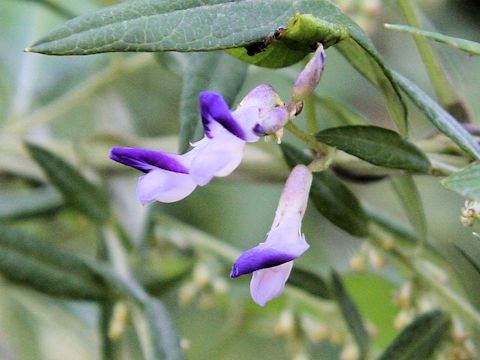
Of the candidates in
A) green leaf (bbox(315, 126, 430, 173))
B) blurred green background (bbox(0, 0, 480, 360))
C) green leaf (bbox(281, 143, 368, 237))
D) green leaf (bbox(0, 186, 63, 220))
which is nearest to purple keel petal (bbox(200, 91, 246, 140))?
green leaf (bbox(315, 126, 430, 173))

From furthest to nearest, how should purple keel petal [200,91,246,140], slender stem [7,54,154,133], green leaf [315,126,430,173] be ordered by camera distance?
slender stem [7,54,154,133] < green leaf [315,126,430,173] < purple keel petal [200,91,246,140]

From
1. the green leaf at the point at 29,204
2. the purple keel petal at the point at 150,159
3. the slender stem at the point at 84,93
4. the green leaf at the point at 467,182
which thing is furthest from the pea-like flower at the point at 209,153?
the slender stem at the point at 84,93

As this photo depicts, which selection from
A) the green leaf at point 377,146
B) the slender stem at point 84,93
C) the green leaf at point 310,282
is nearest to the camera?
the green leaf at point 377,146

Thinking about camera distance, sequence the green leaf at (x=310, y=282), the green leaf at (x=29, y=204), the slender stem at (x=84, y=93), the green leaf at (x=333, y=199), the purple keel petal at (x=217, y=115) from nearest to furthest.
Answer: the purple keel petal at (x=217, y=115) → the green leaf at (x=333, y=199) → the green leaf at (x=310, y=282) → the green leaf at (x=29, y=204) → the slender stem at (x=84, y=93)

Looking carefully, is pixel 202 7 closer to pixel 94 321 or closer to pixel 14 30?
pixel 94 321

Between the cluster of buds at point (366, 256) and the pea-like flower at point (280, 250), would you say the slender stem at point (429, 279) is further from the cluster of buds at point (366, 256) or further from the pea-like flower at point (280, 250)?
the pea-like flower at point (280, 250)

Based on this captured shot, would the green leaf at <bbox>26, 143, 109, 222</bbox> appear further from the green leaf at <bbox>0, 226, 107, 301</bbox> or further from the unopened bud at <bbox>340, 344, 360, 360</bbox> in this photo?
the unopened bud at <bbox>340, 344, 360, 360</bbox>

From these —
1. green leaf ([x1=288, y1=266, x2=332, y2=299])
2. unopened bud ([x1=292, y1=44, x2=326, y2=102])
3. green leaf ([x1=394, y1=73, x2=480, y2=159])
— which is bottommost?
green leaf ([x1=288, y1=266, x2=332, y2=299])
